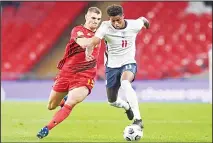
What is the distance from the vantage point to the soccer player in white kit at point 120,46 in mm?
9359

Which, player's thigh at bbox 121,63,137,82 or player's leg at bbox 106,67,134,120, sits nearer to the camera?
player's thigh at bbox 121,63,137,82

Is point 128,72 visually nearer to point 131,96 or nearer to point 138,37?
point 131,96

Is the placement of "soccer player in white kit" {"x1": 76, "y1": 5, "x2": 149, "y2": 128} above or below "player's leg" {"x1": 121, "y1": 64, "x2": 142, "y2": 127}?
above

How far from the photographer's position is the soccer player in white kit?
9.36 meters

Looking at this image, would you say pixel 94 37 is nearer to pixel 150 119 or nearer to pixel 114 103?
pixel 114 103

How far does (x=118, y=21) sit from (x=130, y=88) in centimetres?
111

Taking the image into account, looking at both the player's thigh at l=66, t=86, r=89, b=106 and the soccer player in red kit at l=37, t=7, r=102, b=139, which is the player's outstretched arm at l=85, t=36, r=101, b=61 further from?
the player's thigh at l=66, t=86, r=89, b=106

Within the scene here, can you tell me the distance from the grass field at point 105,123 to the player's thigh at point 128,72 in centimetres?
174

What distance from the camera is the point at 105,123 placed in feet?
48.9

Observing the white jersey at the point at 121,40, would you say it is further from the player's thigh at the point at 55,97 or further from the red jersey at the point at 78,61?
the player's thigh at the point at 55,97

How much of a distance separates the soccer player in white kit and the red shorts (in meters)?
0.52

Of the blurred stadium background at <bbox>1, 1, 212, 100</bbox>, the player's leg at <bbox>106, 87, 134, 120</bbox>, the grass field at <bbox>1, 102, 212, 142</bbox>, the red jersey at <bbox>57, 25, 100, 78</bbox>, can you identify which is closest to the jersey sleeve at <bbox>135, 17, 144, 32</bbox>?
the red jersey at <bbox>57, 25, 100, 78</bbox>

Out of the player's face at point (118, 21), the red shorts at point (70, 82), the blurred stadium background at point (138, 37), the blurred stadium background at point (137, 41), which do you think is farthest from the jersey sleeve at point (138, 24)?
the blurred stadium background at point (138, 37)

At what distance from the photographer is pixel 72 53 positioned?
10312 mm
